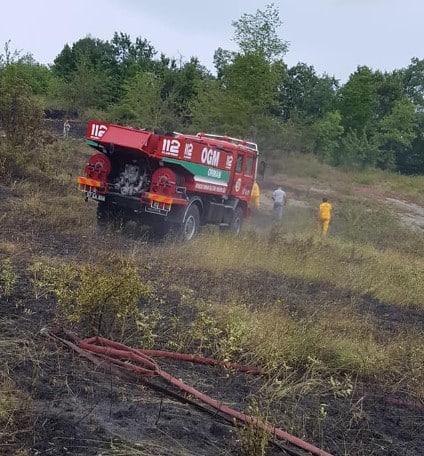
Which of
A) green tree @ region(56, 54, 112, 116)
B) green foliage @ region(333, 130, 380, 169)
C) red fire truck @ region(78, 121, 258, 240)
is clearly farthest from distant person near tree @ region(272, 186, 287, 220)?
green foliage @ region(333, 130, 380, 169)

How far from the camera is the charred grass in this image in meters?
3.86

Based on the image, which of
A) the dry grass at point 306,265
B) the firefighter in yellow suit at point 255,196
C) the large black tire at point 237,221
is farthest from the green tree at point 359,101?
the dry grass at point 306,265

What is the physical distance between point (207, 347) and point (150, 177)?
7694mm

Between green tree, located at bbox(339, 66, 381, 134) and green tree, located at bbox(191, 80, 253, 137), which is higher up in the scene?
green tree, located at bbox(339, 66, 381, 134)

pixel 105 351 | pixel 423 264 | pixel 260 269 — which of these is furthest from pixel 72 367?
pixel 423 264

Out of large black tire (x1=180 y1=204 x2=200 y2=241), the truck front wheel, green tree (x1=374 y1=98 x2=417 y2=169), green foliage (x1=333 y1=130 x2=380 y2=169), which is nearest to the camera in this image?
large black tire (x1=180 y1=204 x2=200 y2=241)

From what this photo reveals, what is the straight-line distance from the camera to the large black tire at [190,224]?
13.4m

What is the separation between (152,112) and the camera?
3083 cm

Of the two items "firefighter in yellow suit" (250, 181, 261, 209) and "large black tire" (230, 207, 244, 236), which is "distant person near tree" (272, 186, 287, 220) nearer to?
"firefighter in yellow suit" (250, 181, 261, 209)

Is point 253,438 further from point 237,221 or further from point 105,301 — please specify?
point 237,221

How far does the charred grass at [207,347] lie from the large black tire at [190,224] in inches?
92.0

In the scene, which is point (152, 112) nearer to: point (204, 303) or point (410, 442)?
point (204, 303)

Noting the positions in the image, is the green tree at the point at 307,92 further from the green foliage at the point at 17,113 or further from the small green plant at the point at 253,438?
the small green plant at the point at 253,438

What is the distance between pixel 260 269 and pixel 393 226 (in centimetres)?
1447
